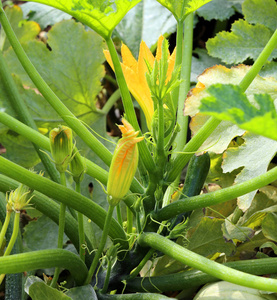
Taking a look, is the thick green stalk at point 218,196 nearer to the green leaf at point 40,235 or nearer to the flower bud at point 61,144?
the flower bud at point 61,144

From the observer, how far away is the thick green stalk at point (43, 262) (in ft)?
1.98

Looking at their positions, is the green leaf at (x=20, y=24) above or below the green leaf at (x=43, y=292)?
above

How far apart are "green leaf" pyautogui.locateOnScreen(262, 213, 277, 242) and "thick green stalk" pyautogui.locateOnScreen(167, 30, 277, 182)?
7.9 inches

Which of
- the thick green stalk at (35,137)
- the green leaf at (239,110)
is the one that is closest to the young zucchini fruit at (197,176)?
the thick green stalk at (35,137)

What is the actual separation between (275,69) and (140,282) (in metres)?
0.63

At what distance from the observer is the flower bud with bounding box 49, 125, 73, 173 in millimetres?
652

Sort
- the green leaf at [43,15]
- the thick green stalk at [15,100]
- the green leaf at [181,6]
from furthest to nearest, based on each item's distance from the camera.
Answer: the green leaf at [43,15] → the thick green stalk at [15,100] → the green leaf at [181,6]

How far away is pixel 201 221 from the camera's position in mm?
840

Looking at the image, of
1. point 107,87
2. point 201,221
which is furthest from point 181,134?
point 107,87

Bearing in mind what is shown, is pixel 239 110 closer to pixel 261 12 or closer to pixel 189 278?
pixel 189 278

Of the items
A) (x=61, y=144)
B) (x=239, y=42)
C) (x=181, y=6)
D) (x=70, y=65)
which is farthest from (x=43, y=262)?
(x=239, y=42)

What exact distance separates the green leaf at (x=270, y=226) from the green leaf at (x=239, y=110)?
37 cm

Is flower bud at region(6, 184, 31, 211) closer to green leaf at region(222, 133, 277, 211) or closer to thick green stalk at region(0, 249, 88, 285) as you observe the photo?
thick green stalk at region(0, 249, 88, 285)

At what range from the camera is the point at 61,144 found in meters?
0.66
